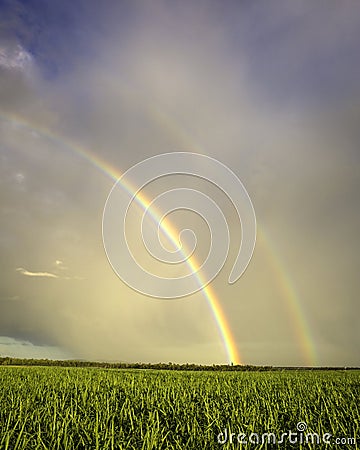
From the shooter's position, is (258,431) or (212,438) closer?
(212,438)

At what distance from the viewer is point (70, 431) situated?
6641 mm

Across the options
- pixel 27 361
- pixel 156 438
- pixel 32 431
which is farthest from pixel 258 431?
pixel 27 361

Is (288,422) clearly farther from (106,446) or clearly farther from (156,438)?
(106,446)

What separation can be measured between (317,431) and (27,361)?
72.7m

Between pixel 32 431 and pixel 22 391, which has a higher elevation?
pixel 22 391

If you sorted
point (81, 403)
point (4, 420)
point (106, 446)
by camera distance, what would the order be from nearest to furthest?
point (106, 446) < point (4, 420) < point (81, 403)

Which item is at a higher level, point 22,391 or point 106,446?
point 22,391

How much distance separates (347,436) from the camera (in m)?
6.53

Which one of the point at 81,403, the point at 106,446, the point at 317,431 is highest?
the point at 81,403

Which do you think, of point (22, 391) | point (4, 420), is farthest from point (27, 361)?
point (4, 420)

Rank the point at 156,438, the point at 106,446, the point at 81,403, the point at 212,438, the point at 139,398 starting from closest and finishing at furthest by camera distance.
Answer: the point at 106,446 < the point at 156,438 < the point at 212,438 < the point at 81,403 < the point at 139,398

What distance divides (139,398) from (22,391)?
461 centimetres

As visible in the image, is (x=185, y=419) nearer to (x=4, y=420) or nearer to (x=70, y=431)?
(x=70, y=431)

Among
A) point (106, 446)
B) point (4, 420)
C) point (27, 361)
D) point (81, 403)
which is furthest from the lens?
point (27, 361)
